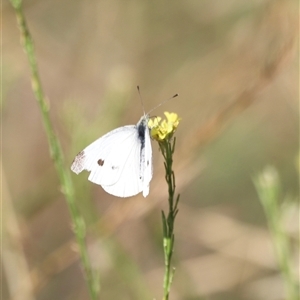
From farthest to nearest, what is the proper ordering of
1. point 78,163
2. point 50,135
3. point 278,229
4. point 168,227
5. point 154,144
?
point 154,144 → point 278,229 → point 78,163 → point 50,135 → point 168,227

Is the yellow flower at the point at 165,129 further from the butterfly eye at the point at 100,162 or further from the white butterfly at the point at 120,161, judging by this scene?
the butterfly eye at the point at 100,162

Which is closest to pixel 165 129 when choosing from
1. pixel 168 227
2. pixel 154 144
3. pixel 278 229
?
pixel 168 227

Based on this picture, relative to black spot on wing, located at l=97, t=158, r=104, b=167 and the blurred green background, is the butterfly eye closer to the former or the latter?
black spot on wing, located at l=97, t=158, r=104, b=167

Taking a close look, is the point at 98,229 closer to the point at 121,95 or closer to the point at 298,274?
the point at 121,95

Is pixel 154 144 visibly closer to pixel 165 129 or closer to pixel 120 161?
pixel 120 161

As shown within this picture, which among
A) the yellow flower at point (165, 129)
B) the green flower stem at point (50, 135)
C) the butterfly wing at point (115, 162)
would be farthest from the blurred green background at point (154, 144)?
the yellow flower at point (165, 129)

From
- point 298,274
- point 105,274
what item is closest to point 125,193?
point 298,274

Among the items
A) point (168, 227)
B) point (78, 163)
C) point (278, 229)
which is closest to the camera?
point (168, 227)
